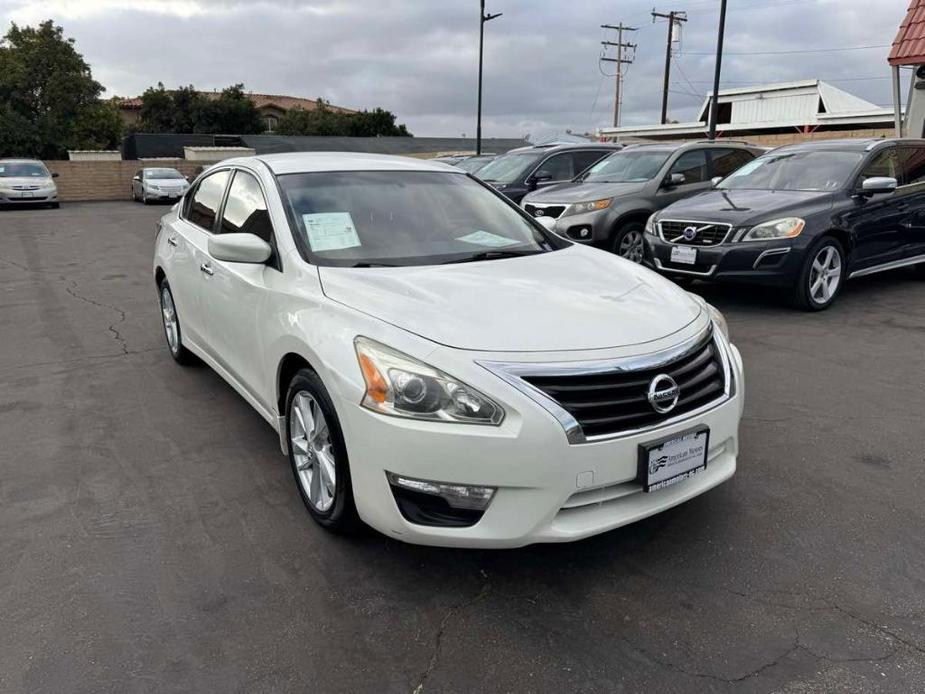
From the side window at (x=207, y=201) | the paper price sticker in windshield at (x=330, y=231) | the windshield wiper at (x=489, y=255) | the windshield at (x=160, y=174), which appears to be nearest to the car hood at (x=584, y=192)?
the side window at (x=207, y=201)

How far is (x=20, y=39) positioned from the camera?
3581cm

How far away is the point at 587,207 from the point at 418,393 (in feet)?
22.2

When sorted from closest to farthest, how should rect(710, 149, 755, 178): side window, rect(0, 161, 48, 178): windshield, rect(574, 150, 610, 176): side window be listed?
rect(710, 149, 755, 178): side window
rect(574, 150, 610, 176): side window
rect(0, 161, 48, 178): windshield

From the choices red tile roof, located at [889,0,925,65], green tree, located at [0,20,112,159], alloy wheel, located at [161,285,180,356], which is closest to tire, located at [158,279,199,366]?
alloy wheel, located at [161,285,180,356]

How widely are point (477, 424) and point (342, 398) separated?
1.76 feet

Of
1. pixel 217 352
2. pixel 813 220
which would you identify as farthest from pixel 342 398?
pixel 813 220

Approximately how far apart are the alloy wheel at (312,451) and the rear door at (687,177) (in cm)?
693

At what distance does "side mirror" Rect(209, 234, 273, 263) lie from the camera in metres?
3.33

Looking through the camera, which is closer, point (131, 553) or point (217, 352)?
point (131, 553)

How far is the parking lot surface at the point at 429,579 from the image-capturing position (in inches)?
90.5

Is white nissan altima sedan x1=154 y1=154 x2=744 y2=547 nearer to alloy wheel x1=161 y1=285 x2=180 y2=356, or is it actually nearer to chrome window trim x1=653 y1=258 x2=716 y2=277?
alloy wheel x1=161 y1=285 x2=180 y2=356

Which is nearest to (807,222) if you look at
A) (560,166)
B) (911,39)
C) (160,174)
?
(560,166)

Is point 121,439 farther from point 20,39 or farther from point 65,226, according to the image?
point 20,39

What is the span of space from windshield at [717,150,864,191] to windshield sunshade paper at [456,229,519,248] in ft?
15.9
